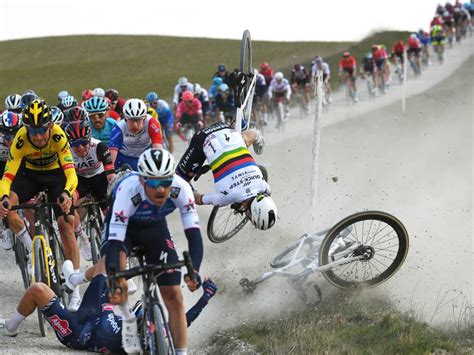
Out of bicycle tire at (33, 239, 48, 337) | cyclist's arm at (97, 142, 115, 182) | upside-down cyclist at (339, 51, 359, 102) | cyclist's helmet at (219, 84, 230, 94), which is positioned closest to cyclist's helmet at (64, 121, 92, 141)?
cyclist's arm at (97, 142, 115, 182)

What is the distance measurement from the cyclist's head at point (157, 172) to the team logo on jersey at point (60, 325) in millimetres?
1829

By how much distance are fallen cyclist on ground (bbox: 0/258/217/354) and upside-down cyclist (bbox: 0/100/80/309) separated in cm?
115

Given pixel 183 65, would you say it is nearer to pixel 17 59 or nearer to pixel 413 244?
pixel 17 59

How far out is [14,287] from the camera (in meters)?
10.6

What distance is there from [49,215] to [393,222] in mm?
3916

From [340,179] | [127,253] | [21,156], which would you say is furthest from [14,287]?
[340,179]

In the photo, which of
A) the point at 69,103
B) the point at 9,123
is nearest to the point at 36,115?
the point at 9,123

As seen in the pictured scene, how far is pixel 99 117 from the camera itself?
11.5m

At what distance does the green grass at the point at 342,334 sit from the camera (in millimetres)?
7836

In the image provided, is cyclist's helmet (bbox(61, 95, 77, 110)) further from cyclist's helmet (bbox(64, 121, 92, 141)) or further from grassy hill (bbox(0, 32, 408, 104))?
grassy hill (bbox(0, 32, 408, 104))

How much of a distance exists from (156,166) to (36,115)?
2560 mm

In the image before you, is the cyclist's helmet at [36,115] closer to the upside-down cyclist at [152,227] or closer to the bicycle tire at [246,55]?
the upside-down cyclist at [152,227]

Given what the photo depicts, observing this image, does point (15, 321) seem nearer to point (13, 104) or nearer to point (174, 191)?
point (174, 191)

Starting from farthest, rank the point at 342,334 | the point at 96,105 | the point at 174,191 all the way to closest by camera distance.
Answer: the point at 96,105 < the point at 342,334 < the point at 174,191
